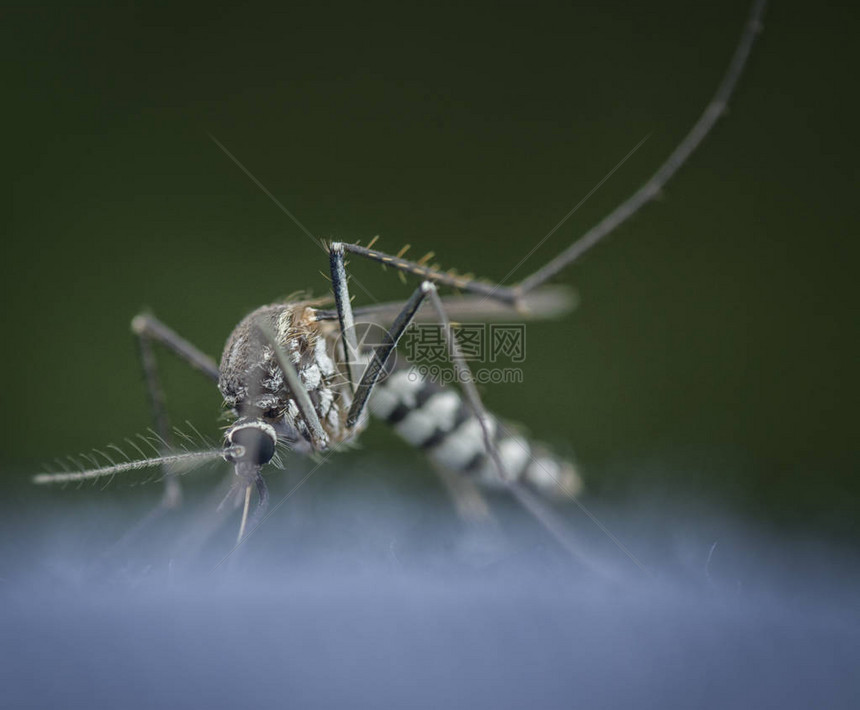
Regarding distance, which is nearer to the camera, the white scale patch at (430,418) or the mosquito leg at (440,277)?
the mosquito leg at (440,277)

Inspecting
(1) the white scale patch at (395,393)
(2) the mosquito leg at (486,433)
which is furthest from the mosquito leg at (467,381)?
(1) the white scale patch at (395,393)

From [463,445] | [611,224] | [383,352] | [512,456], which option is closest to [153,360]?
[383,352]

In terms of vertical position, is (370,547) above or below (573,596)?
above

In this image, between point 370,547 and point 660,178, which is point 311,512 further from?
point 660,178

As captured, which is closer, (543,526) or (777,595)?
(777,595)

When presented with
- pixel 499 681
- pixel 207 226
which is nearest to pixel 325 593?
pixel 499 681

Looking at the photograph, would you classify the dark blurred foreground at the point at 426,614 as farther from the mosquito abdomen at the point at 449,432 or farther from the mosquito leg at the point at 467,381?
the mosquito abdomen at the point at 449,432

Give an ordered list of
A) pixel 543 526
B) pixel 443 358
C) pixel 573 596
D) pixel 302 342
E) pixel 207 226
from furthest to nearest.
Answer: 1. pixel 207 226
2. pixel 443 358
3. pixel 302 342
4. pixel 543 526
5. pixel 573 596
